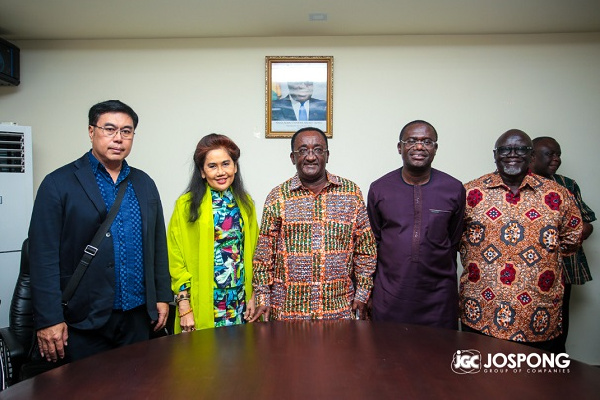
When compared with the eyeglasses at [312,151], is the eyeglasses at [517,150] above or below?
above

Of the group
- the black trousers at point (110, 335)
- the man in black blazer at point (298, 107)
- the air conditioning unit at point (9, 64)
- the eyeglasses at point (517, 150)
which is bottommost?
the black trousers at point (110, 335)

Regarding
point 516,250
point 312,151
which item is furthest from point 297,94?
point 516,250

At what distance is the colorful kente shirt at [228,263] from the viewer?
6.70 ft

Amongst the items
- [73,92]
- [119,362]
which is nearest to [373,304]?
[119,362]

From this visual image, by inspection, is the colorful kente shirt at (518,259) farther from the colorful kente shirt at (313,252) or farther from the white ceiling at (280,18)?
the white ceiling at (280,18)

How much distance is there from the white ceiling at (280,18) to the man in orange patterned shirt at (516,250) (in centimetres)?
135

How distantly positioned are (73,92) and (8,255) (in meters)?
1.45

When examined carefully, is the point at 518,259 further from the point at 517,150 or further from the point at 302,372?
the point at 302,372

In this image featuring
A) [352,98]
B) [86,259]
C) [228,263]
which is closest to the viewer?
[86,259]

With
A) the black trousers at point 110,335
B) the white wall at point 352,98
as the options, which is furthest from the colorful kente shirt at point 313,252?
the white wall at point 352,98

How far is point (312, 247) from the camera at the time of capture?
6.46 feet

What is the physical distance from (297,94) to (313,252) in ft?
6.33

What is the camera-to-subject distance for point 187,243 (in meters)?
2.09

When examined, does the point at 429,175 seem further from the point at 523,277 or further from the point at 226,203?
the point at 226,203
